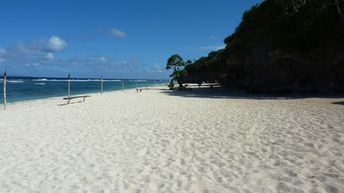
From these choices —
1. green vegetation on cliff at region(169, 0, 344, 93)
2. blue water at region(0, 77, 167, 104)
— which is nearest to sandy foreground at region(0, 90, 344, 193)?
green vegetation on cliff at region(169, 0, 344, 93)

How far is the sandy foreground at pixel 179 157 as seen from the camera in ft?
15.4

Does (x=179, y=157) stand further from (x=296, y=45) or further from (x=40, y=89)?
(x=40, y=89)

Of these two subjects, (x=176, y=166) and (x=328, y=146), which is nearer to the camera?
(x=176, y=166)

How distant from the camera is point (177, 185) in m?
4.67

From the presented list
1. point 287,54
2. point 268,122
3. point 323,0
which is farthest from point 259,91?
point 268,122

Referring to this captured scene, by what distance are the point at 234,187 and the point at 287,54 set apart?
19.8 meters

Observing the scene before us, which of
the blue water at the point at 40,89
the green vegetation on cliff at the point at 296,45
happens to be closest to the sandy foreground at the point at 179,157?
the green vegetation on cliff at the point at 296,45

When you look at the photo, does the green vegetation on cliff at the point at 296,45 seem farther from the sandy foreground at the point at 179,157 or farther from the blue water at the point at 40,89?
the blue water at the point at 40,89

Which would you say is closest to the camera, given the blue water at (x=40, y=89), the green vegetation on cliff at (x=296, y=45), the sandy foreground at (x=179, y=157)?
the sandy foreground at (x=179, y=157)

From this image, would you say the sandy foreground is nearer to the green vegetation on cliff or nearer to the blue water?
the green vegetation on cliff

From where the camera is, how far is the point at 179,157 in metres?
6.15

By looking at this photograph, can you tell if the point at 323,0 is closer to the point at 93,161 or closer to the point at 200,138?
Answer: the point at 200,138

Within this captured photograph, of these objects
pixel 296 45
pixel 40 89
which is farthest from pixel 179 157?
pixel 40 89

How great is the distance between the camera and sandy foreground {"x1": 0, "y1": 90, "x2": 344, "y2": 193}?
470cm
